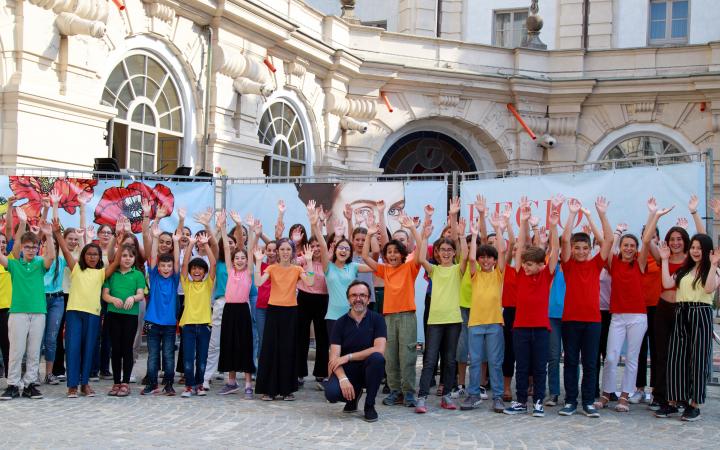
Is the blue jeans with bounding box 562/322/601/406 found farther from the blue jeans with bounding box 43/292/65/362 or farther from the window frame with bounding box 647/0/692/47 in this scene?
the window frame with bounding box 647/0/692/47

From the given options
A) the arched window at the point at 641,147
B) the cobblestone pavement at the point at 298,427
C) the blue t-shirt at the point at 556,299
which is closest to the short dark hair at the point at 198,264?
the cobblestone pavement at the point at 298,427

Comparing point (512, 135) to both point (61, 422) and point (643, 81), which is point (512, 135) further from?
point (61, 422)

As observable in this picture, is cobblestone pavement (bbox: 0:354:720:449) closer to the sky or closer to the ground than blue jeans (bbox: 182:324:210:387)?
closer to the ground

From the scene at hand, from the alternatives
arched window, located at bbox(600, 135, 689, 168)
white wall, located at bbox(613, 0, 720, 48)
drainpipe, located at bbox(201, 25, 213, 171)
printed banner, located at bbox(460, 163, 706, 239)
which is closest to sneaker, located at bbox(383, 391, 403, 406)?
printed banner, located at bbox(460, 163, 706, 239)

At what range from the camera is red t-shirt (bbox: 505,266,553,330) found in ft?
26.4

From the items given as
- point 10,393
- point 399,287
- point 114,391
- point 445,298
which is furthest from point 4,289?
point 445,298

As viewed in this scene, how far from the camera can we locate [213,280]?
30.2ft

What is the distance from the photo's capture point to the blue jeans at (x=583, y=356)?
807 cm

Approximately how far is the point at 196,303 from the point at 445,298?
2.33 meters

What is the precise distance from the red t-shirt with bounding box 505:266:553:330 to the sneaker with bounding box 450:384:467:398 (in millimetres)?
1144

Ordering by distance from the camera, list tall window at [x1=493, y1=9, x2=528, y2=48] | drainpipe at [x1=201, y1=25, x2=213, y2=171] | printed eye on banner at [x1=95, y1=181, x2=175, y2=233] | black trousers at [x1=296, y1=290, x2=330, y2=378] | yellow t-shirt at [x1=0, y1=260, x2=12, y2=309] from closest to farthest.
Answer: yellow t-shirt at [x1=0, y1=260, x2=12, y2=309] < black trousers at [x1=296, y1=290, x2=330, y2=378] < printed eye on banner at [x1=95, y1=181, x2=175, y2=233] < drainpipe at [x1=201, y1=25, x2=213, y2=171] < tall window at [x1=493, y1=9, x2=528, y2=48]

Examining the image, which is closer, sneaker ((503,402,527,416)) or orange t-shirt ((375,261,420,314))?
sneaker ((503,402,527,416))

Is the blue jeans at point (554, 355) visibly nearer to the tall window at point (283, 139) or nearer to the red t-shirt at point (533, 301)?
the red t-shirt at point (533, 301)

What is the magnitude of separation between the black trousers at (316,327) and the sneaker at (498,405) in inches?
73.3
